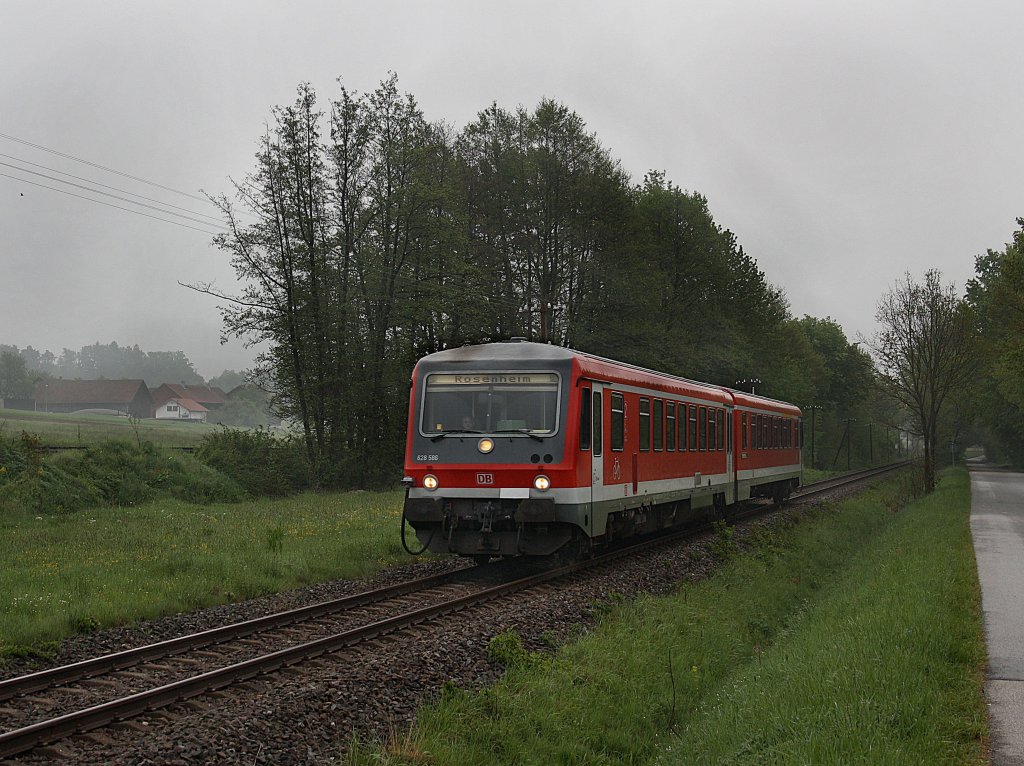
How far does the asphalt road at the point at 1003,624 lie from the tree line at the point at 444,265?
58.4ft

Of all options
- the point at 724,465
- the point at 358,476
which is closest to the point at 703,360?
the point at 358,476

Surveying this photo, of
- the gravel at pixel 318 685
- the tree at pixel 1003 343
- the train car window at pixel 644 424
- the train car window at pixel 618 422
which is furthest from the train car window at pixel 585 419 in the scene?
the tree at pixel 1003 343

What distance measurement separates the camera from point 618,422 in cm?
1570

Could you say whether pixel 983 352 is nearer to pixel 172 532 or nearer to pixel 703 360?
pixel 703 360

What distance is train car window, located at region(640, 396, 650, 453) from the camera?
16.8 meters

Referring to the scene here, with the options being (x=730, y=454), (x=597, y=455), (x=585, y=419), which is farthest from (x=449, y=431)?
(x=730, y=454)

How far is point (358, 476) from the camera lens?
115 ft

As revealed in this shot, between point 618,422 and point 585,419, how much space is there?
1630mm

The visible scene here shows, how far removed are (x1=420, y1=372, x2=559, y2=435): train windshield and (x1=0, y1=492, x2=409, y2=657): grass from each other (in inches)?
108

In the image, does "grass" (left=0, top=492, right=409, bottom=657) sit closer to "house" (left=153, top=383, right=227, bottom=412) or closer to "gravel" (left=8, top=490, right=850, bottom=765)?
"gravel" (left=8, top=490, right=850, bottom=765)

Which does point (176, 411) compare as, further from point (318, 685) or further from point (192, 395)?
point (318, 685)

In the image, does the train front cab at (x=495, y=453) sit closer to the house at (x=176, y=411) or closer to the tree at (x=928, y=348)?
the tree at (x=928, y=348)

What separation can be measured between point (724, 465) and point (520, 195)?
20.5 metres

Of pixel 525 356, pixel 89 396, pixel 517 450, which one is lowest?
pixel 517 450
